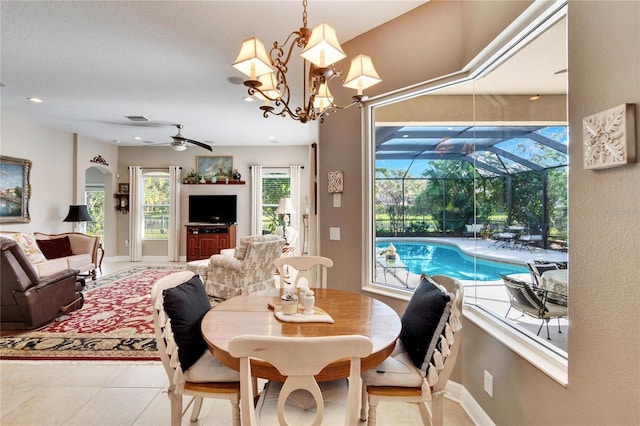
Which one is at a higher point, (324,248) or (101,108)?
(101,108)

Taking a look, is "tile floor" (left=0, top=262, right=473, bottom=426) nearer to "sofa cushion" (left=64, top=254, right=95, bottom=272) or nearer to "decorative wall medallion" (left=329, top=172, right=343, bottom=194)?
"decorative wall medallion" (left=329, top=172, right=343, bottom=194)

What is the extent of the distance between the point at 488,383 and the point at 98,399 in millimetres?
2589

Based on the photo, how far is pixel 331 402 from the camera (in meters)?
1.25

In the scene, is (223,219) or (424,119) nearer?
(424,119)

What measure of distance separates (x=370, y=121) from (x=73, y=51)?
3149 mm

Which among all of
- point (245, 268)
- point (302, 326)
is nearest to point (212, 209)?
point (245, 268)

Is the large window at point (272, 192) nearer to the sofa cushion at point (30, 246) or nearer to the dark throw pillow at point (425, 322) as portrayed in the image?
the sofa cushion at point (30, 246)

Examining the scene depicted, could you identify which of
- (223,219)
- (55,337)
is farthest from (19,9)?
(223,219)

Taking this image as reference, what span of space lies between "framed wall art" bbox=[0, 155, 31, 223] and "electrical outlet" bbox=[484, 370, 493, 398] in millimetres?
6872

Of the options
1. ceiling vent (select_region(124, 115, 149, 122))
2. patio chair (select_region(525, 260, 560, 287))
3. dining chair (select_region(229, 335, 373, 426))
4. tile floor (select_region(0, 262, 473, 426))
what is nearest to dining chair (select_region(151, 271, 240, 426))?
dining chair (select_region(229, 335, 373, 426))

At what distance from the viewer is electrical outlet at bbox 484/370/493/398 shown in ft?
Answer: 5.56

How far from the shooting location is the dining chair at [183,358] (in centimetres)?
137

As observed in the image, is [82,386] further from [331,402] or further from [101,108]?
[101,108]

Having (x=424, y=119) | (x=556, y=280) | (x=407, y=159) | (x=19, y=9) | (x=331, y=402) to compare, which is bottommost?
(x=331, y=402)
